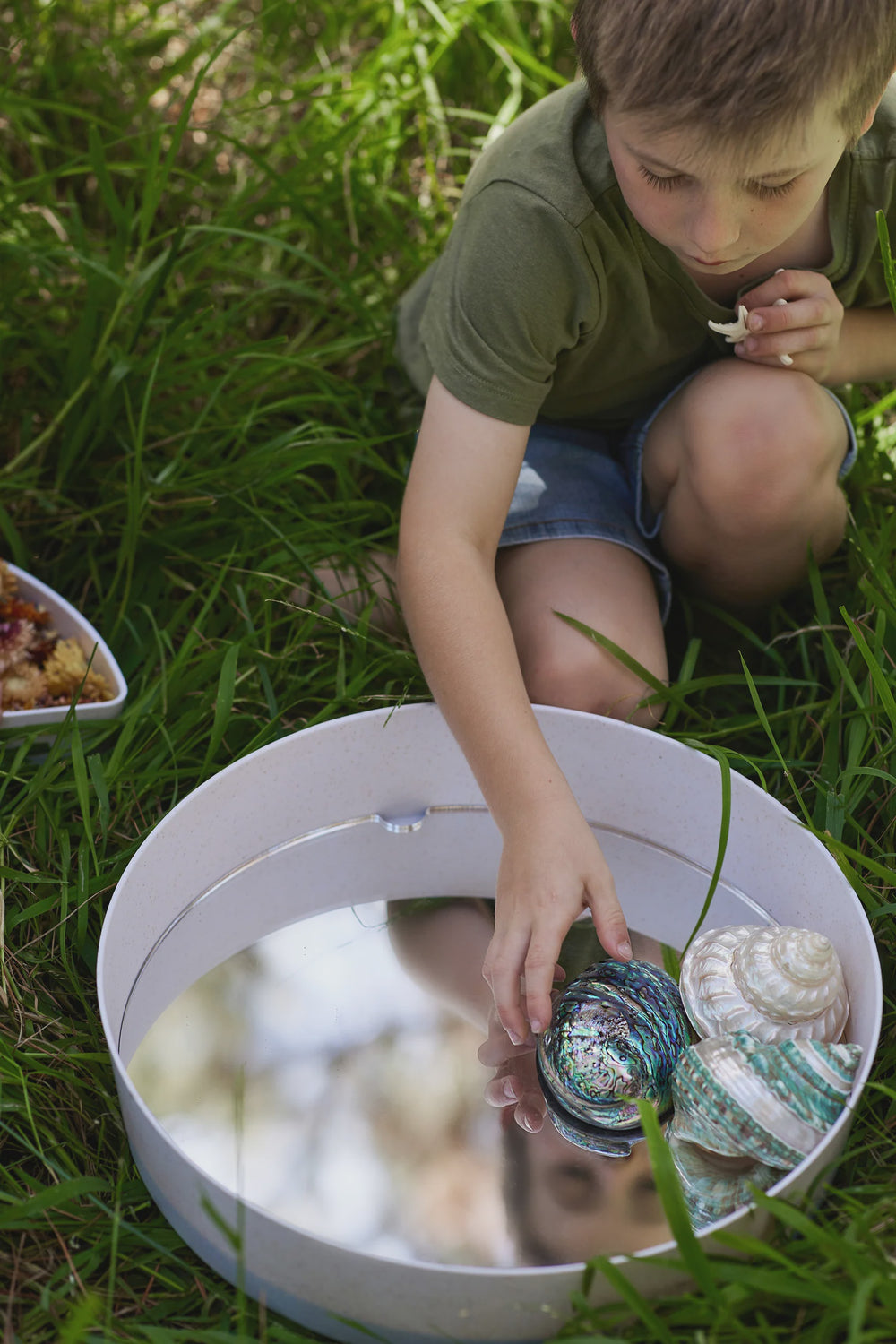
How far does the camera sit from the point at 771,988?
829mm

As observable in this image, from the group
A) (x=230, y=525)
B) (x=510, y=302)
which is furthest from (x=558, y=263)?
(x=230, y=525)

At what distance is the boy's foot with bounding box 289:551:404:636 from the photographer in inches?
46.7

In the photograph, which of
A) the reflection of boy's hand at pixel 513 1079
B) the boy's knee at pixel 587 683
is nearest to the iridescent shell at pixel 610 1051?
the reflection of boy's hand at pixel 513 1079

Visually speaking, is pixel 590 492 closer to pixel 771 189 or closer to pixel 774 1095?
pixel 771 189

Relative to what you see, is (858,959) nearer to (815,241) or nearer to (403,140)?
(815,241)

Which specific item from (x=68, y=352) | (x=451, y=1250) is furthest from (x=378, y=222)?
(x=451, y=1250)

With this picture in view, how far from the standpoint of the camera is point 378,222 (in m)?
1.50

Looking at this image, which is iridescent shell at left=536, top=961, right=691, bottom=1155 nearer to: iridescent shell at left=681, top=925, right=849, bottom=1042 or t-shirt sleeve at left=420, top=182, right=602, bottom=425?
A: iridescent shell at left=681, top=925, right=849, bottom=1042

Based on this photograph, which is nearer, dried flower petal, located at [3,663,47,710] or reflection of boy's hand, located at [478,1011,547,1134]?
reflection of boy's hand, located at [478,1011,547,1134]

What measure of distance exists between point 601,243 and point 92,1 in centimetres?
110

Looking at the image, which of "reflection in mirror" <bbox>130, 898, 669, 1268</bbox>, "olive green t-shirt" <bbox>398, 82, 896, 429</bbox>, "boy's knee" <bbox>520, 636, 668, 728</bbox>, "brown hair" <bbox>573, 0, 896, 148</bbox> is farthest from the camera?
"boy's knee" <bbox>520, 636, 668, 728</bbox>

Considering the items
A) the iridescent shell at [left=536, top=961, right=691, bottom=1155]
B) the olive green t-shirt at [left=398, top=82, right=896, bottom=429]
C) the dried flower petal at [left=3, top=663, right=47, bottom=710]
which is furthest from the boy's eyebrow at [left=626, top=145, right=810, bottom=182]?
the dried flower petal at [left=3, top=663, right=47, bottom=710]

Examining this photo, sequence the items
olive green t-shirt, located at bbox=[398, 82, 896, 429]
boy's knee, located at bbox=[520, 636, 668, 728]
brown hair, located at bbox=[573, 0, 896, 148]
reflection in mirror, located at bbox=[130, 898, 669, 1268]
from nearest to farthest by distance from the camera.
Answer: brown hair, located at bbox=[573, 0, 896, 148] < reflection in mirror, located at bbox=[130, 898, 669, 1268] < olive green t-shirt, located at bbox=[398, 82, 896, 429] < boy's knee, located at bbox=[520, 636, 668, 728]

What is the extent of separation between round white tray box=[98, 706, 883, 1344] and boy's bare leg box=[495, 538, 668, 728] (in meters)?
0.10
